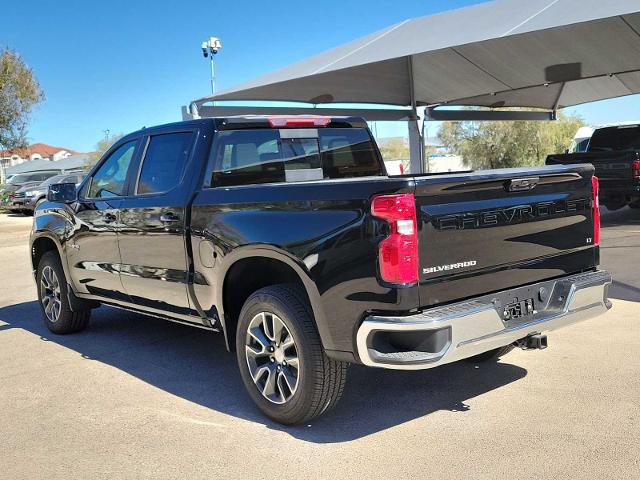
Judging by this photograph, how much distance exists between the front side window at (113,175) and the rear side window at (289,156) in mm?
1154

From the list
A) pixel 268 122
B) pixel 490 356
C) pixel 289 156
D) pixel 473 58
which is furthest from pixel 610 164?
pixel 268 122

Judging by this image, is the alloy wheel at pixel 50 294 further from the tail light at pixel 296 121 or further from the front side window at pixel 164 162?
the tail light at pixel 296 121

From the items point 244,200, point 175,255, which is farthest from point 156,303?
point 244,200

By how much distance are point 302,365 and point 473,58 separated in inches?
427

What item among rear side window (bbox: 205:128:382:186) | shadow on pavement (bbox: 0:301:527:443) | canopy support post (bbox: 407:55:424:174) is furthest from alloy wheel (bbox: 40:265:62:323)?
canopy support post (bbox: 407:55:424:174)

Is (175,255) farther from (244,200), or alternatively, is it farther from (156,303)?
(244,200)

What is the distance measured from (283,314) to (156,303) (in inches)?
65.3

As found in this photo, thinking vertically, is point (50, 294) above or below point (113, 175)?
below

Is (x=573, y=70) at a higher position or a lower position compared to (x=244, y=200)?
higher

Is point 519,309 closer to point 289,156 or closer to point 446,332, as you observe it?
point 446,332

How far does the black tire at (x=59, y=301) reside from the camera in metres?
6.56

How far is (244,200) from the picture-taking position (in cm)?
422

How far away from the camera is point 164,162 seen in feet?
16.9

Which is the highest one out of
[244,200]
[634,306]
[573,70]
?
[573,70]
